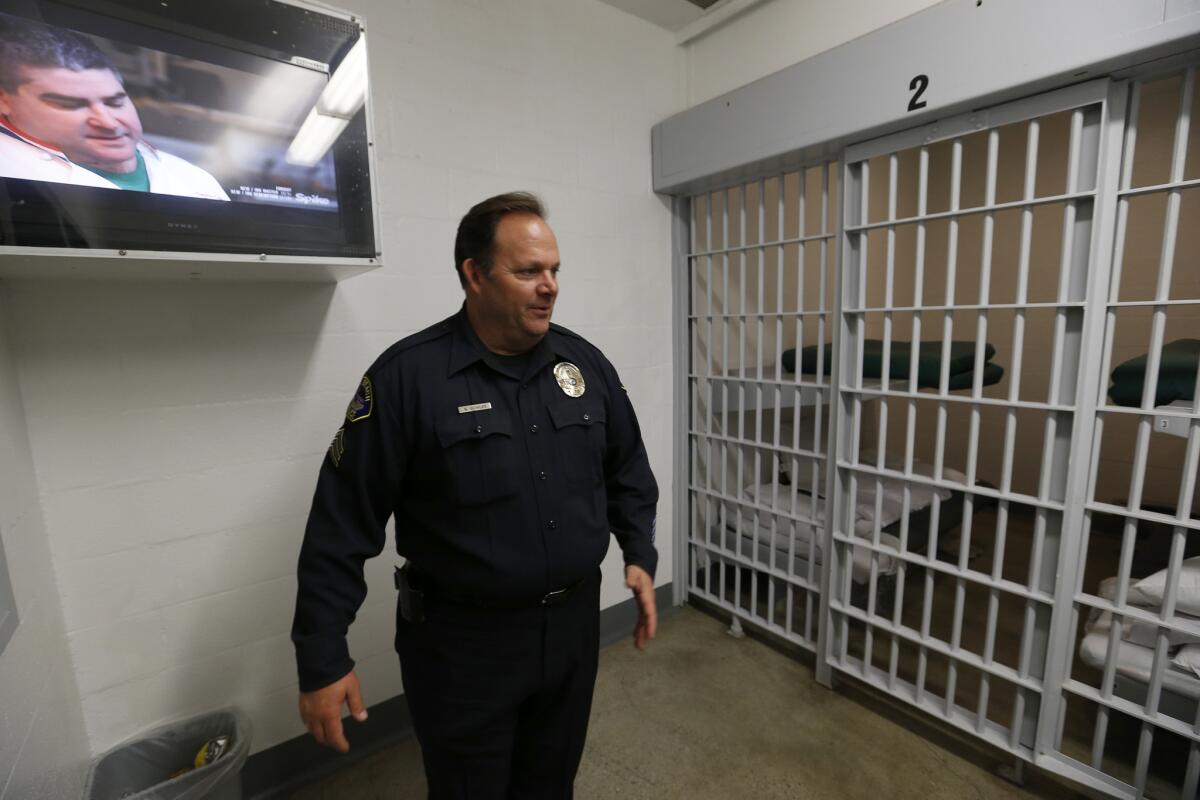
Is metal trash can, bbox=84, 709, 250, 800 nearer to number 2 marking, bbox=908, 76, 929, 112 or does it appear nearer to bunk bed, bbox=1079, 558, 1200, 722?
bunk bed, bbox=1079, 558, 1200, 722

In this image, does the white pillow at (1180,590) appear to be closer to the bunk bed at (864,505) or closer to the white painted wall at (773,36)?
the bunk bed at (864,505)

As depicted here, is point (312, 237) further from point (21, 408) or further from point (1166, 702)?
point (1166, 702)

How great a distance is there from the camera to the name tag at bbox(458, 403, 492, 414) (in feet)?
3.91

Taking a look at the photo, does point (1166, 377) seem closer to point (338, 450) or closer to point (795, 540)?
point (795, 540)

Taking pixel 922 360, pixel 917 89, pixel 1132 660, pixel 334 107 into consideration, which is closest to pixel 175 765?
pixel 334 107

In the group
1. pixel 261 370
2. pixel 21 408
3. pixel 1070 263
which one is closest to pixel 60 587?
pixel 21 408

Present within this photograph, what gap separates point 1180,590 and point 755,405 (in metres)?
1.43

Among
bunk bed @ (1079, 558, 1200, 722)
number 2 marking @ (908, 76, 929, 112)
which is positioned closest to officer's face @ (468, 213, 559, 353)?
number 2 marking @ (908, 76, 929, 112)

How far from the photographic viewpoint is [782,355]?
236 cm

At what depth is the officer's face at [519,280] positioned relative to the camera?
1197 mm

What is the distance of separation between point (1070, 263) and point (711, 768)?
1.88 meters

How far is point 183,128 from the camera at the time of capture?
1.22m

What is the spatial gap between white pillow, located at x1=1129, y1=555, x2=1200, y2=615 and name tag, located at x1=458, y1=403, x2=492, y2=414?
186 centimetres

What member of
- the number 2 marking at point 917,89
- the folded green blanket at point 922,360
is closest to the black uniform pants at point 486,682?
the folded green blanket at point 922,360
